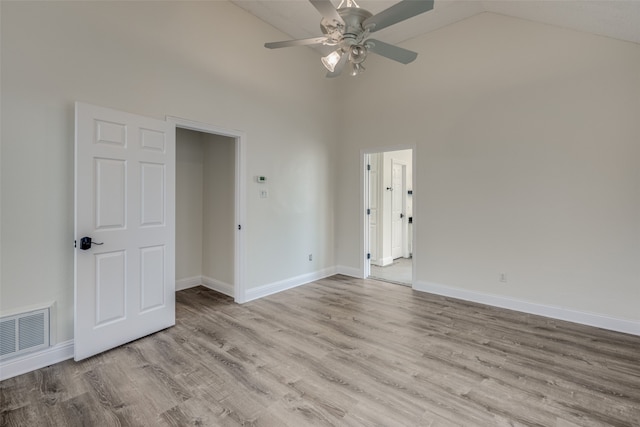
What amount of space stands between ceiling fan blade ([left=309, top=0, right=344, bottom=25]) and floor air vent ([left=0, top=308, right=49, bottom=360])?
316cm

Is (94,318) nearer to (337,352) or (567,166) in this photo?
(337,352)

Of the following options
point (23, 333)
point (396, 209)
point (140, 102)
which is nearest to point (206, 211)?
point (140, 102)

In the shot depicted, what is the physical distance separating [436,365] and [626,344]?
2.03 meters

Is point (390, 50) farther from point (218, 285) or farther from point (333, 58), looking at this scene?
point (218, 285)

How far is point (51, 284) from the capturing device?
2.45 meters

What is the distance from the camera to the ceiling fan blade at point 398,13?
1712 mm

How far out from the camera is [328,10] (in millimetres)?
1893

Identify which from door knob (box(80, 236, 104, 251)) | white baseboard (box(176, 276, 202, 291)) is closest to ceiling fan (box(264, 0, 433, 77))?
door knob (box(80, 236, 104, 251))

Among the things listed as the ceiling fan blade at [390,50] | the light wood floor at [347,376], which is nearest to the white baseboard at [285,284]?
the light wood floor at [347,376]

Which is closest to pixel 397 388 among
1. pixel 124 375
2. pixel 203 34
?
pixel 124 375

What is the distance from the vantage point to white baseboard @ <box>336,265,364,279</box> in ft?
16.9

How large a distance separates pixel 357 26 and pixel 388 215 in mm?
4632

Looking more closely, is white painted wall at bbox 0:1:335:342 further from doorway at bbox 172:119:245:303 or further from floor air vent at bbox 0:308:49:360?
doorway at bbox 172:119:245:303

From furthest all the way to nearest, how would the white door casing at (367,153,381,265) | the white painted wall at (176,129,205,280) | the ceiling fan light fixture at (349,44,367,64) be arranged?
the white door casing at (367,153,381,265), the white painted wall at (176,129,205,280), the ceiling fan light fixture at (349,44,367,64)
